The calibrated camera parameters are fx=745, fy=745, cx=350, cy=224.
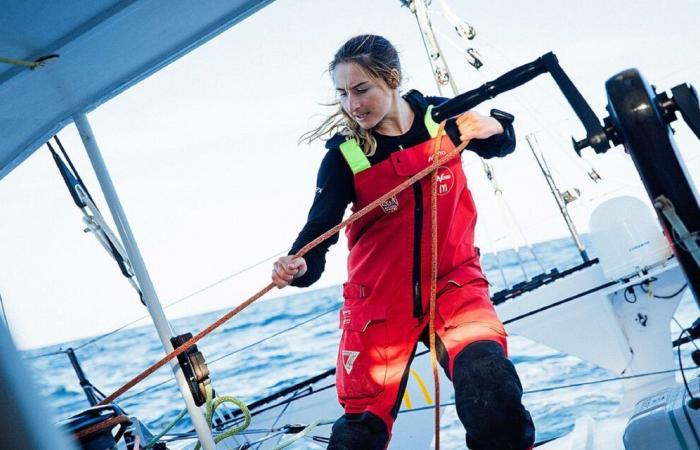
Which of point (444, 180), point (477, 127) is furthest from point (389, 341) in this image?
point (477, 127)

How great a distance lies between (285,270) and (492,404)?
0.60 m

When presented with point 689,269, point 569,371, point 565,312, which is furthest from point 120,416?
point 569,371

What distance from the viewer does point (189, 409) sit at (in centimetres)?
242

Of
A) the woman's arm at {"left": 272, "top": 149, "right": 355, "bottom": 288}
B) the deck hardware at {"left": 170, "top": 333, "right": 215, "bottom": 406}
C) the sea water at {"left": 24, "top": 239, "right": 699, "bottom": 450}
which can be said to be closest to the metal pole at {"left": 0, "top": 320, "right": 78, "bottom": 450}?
the sea water at {"left": 24, "top": 239, "right": 699, "bottom": 450}

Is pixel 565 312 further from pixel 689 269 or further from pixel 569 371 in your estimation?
pixel 569 371

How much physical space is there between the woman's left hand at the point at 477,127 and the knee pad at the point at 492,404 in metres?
0.59

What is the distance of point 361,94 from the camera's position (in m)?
2.12

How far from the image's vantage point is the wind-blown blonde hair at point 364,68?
2.15 m

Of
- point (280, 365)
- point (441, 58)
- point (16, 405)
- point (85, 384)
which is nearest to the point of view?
point (16, 405)

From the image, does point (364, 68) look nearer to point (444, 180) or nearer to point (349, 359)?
point (444, 180)

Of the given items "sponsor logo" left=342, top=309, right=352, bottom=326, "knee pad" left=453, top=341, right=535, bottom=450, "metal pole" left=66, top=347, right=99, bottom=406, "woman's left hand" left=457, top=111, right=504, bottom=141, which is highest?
"woman's left hand" left=457, top=111, right=504, bottom=141

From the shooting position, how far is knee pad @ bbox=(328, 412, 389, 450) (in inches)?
76.3

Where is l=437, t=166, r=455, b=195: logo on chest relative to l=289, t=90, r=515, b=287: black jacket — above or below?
below

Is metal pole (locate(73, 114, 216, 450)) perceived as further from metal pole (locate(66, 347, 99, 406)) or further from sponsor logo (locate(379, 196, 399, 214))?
metal pole (locate(66, 347, 99, 406))
